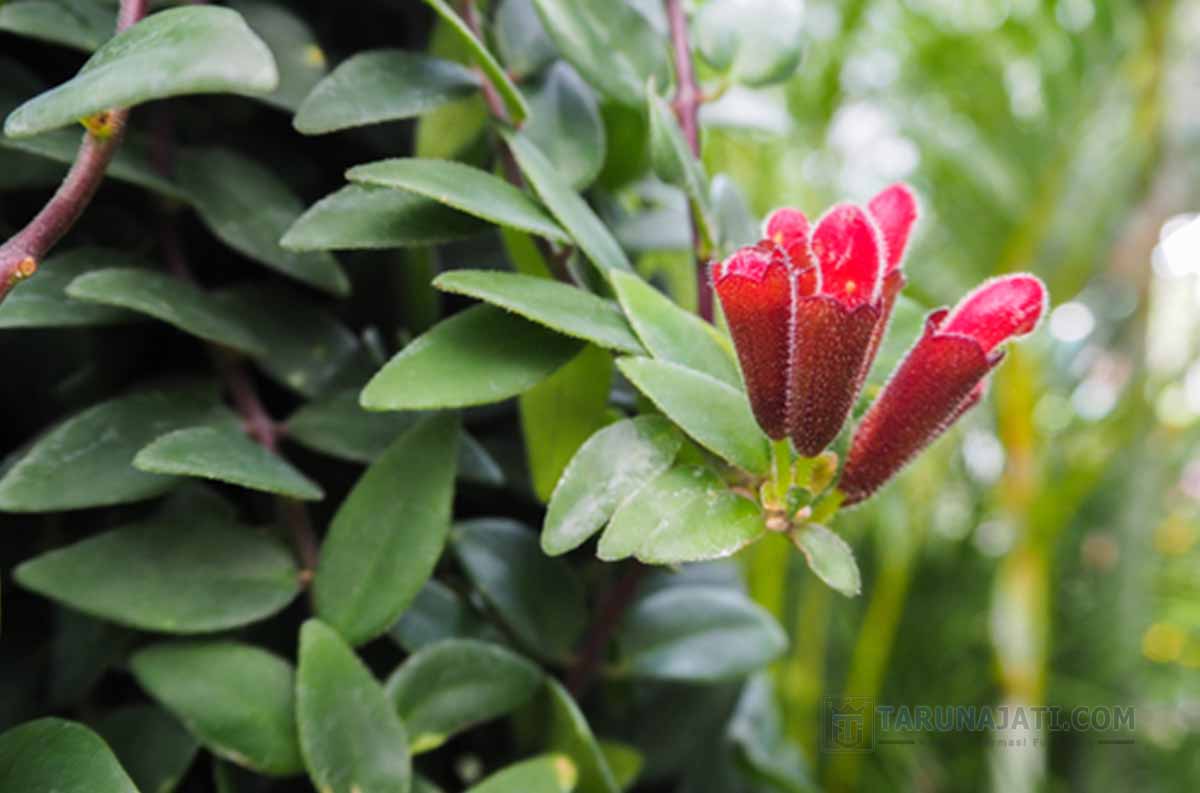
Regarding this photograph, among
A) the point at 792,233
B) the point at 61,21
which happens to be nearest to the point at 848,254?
the point at 792,233

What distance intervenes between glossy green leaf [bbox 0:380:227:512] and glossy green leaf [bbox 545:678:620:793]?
5.3 inches

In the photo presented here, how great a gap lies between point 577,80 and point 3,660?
28cm

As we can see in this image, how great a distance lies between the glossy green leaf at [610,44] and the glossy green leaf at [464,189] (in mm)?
68

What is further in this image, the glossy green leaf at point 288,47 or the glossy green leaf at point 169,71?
the glossy green leaf at point 288,47

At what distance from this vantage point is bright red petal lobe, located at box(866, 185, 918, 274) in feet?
0.96

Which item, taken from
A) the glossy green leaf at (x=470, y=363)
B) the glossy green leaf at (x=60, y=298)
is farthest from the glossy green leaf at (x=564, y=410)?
the glossy green leaf at (x=60, y=298)

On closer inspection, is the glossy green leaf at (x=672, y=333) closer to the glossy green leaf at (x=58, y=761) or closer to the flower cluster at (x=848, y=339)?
the flower cluster at (x=848, y=339)

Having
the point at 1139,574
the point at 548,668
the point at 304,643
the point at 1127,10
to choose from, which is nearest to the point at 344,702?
the point at 304,643

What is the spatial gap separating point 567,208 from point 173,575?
152 millimetres

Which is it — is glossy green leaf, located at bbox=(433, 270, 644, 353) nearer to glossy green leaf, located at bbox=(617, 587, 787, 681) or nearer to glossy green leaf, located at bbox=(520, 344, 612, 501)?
glossy green leaf, located at bbox=(520, 344, 612, 501)

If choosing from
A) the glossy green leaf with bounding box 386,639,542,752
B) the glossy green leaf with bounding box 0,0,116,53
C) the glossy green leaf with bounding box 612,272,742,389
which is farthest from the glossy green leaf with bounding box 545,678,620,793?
the glossy green leaf with bounding box 0,0,116,53

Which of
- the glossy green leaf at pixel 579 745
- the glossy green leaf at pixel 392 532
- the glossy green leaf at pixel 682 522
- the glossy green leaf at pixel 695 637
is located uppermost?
the glossy green leaf at pixel 682 522

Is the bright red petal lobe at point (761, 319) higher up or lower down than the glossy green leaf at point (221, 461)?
higher up

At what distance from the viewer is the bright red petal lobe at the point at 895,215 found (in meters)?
0.29
